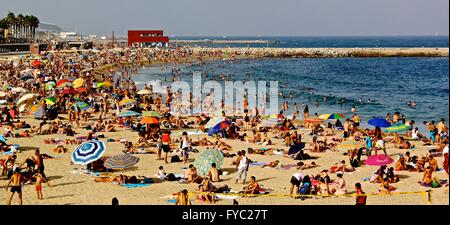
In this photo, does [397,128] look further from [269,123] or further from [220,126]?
[220,126]

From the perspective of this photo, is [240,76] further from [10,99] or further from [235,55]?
[235,55]

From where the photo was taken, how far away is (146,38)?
126 m

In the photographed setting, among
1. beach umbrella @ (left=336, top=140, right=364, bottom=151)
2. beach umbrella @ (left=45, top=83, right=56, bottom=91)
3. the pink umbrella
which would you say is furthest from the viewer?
beach umbrella @ (left=45, top=83, right=56, bottom=91)

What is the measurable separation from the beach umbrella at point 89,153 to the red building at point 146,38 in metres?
109

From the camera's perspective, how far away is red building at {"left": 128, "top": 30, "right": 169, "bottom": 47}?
12350 centimetres

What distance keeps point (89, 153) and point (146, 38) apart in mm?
113523

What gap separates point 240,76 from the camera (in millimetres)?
62562

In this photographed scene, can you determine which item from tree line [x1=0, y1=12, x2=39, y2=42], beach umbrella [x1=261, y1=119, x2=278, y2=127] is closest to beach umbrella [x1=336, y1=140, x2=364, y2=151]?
beach umbrella [x1=261, y1=119, x2=278, y2=127]

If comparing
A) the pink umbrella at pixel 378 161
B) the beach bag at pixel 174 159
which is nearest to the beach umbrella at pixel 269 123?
the beach bag at pixel 174 159

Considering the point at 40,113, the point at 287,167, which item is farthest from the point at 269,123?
the point at 40,113

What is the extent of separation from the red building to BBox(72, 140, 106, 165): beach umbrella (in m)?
109

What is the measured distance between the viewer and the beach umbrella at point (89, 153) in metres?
15.0

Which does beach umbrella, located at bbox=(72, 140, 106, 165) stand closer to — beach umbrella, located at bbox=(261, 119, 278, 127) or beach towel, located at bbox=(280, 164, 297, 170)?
beach towel, located at bbox=(280, 164, 297, 170)
